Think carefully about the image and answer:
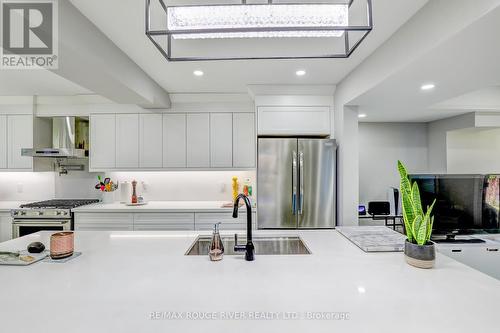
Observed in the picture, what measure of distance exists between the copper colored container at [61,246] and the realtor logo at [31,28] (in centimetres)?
122

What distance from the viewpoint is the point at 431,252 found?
4.11ft

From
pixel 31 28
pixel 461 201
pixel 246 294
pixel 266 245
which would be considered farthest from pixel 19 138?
pixel 461 201

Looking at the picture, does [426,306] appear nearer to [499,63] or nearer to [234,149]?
[499,63]

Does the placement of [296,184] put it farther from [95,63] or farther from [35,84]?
[35,84]

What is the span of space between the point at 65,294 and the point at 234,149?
103 inches

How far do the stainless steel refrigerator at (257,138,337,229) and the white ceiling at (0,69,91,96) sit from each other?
261 centimetres

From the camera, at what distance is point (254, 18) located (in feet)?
3.79

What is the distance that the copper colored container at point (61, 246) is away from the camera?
1378mm

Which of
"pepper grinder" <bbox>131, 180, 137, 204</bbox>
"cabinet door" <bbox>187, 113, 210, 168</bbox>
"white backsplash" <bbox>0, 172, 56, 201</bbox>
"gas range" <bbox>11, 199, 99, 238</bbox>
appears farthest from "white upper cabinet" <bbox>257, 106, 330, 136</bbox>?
"white backsplash" <bbox>0, 172, 56, 201</bbox>

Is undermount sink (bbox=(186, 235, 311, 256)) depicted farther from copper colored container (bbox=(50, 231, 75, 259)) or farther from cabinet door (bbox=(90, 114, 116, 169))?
cabinet door (bbox=(90, 114, 116, 169))

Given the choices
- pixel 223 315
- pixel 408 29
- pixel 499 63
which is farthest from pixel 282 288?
pixel 499 63

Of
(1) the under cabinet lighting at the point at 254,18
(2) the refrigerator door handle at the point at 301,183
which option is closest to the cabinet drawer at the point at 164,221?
(2) the refrigerator door handle at the point at 301,183

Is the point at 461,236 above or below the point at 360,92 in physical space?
below

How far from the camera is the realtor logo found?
1.30 metres
